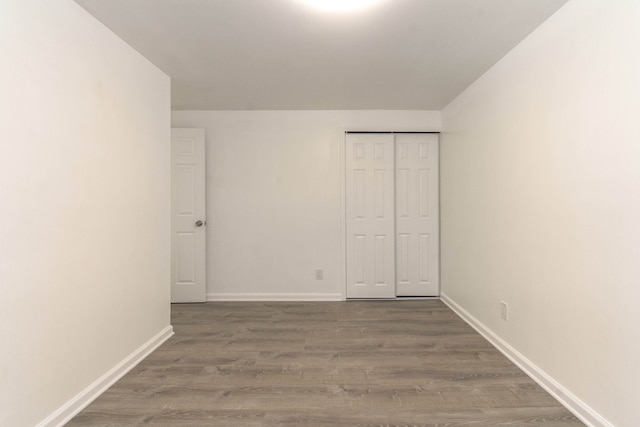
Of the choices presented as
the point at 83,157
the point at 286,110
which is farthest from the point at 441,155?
the point at 83,157

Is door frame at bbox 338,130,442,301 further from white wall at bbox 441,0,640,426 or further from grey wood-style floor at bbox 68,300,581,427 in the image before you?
white wall at bbox 441,0,640,426

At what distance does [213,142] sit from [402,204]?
242cm

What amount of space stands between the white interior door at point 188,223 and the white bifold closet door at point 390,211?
176cm

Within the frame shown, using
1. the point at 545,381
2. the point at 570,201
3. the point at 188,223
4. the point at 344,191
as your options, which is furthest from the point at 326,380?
the point at 188,223

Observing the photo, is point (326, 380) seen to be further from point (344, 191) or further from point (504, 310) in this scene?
point (344, 191)

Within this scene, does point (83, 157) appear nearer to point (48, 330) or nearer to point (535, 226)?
point (48, 330)

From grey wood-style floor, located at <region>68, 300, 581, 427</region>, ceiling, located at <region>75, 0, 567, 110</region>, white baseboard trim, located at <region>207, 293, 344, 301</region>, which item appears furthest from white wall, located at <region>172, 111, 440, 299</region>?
A: grey wood-style floor, located at <region>68, 300, 581, 427</region>

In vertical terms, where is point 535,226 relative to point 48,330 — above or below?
above

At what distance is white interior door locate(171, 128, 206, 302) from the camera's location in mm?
4242

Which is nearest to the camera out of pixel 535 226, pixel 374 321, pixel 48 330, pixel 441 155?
pixel 48 330

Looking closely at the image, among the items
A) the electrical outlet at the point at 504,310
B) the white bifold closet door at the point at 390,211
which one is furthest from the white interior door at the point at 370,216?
the electrical outlet at the point at 504,310

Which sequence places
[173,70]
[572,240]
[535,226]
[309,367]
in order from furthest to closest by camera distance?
[173,70], [309,367], [535,226], [572,240]

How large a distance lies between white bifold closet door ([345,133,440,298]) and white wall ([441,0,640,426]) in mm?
1207

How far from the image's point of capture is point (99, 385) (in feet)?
7.25
